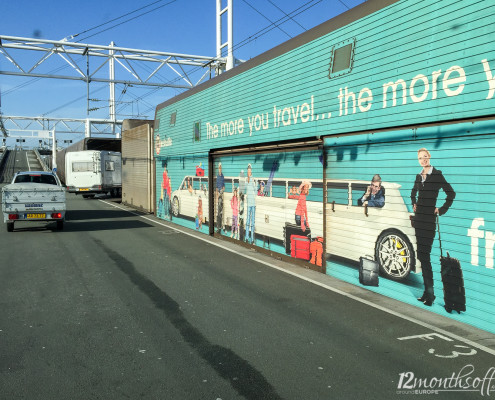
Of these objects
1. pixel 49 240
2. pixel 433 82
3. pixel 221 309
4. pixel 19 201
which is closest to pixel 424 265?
pixel 433 82

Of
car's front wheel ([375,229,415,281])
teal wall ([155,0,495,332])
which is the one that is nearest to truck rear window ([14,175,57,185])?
teal wall ([155,0,495,332])

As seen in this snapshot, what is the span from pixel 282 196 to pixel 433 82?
4.94 metres

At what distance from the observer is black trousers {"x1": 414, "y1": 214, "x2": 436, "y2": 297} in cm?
651

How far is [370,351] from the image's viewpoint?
4.97m

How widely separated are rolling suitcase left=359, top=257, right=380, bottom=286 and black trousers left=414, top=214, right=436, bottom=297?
106cm

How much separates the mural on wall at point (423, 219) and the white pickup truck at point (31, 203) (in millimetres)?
10509

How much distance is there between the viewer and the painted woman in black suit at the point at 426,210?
643cm

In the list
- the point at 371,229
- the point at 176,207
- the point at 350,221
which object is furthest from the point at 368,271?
the point at 176,207

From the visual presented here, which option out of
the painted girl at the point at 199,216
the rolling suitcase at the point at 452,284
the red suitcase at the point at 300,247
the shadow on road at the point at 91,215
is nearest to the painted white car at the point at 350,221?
the red suitcase at the point at 300,247

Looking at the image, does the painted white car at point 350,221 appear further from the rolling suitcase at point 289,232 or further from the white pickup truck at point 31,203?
the white pickup truck at point 31,203

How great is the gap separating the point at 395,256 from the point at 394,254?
0.13 feet

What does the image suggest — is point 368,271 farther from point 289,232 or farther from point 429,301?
point 289,232

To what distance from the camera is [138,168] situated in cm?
2394

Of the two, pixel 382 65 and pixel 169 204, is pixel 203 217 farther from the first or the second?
pixel 382 65
